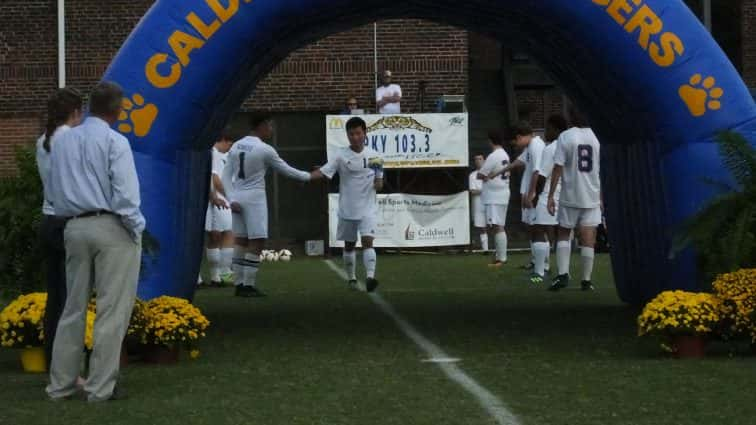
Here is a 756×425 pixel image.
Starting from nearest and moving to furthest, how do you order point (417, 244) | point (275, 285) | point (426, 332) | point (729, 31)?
point (426, 332), point (275, 285), point (417, 244), point (729, 31)

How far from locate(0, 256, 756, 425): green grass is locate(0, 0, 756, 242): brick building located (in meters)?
15.5

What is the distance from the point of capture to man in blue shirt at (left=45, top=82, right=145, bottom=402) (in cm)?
853

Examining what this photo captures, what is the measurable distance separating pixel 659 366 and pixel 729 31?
35897 mm

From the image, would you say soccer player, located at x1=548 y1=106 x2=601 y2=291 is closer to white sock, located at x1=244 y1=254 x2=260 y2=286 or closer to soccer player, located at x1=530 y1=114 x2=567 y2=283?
soccer player, located at x1=530 y1=114 x2=567 y2=283

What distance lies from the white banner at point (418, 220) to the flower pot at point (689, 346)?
1786cm

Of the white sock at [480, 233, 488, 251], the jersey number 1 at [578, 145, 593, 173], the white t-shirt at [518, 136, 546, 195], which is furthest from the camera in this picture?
the white sock at [480, 233, 488, 251]

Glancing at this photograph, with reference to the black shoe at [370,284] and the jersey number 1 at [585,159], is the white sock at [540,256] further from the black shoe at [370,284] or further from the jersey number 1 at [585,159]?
the jersey number 1 at [585,159]

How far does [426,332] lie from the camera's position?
12430mm

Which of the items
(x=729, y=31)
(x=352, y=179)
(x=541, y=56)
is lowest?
(x=352, y=179)

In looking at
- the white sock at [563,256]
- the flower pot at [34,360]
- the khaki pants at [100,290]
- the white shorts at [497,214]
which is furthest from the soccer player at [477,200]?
the khaki pants at [100,290]

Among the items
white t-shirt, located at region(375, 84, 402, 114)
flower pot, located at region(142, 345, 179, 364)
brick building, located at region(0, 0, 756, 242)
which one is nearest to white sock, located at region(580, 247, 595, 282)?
flower pot, located at region(142, 345, 179, 364)

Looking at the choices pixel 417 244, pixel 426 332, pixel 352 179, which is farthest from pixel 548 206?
pixel 417 244

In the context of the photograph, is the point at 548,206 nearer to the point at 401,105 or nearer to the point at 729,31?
the point at 401,105

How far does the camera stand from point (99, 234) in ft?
28.0
